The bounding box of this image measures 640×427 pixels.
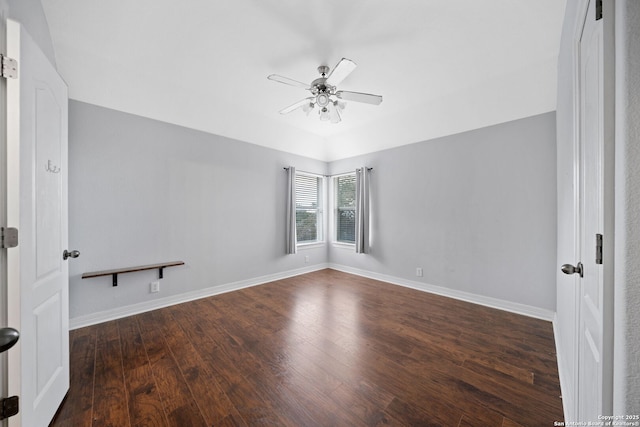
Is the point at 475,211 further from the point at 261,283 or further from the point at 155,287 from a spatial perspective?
the point at 155,287

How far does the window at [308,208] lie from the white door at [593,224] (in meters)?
4.17

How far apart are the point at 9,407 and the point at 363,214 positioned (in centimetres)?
421

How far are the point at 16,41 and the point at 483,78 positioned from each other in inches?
148

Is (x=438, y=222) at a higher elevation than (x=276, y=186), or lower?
lower

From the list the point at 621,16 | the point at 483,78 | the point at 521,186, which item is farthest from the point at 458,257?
the point at 621,16

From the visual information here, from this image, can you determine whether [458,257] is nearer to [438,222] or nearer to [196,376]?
[438,222]

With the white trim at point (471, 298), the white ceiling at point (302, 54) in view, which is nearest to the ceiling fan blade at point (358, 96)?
the white ceiling at point (302, 54)

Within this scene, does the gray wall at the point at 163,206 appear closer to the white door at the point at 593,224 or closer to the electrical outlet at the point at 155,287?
the electrical outlet at the point at 155,287

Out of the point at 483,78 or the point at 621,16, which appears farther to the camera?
the point at 483,78

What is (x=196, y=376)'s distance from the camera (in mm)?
1820

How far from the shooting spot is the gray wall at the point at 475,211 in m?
2.84

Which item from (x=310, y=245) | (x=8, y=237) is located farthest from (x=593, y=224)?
(x=310, y=245)

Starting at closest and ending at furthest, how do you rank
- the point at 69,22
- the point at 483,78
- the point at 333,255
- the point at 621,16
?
the point at 621,16 → the point at 69,22 → the point at 483,78 → the point at 333,255

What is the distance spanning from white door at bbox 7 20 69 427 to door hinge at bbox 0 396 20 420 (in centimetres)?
2
